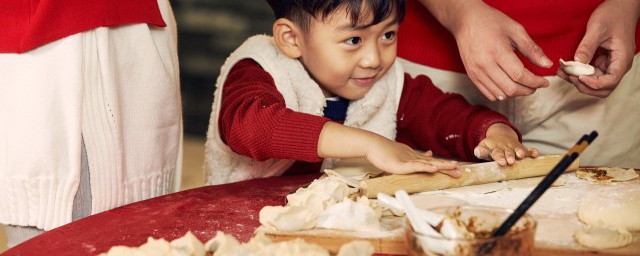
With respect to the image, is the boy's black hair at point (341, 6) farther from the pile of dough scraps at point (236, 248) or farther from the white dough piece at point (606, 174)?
the pile of dough scraps at point (236, 248)

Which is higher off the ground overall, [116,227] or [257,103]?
[257,103]

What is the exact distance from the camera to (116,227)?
1286mm

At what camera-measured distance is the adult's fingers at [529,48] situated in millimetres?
1646

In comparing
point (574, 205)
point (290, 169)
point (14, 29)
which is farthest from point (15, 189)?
point (574, 205)

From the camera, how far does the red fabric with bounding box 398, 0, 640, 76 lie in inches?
75.3

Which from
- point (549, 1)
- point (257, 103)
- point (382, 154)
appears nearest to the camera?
point (382, 154)

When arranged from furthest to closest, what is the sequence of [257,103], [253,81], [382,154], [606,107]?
[606,107]
[253,81]
[257,103]
[382,154]

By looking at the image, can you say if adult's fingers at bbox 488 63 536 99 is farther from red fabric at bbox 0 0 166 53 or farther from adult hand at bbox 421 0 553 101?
red fabric at bbox 0 0 166 53

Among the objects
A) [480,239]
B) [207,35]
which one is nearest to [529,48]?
[480,239]

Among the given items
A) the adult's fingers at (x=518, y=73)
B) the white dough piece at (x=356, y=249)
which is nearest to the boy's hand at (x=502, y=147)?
the adult's fingers at (x=518, y=73)

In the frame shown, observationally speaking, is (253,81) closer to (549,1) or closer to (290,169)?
(290,169)

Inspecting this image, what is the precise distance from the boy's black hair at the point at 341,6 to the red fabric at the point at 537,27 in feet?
0.95

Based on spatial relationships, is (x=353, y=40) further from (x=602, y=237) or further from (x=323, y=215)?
(x=602, y=237)

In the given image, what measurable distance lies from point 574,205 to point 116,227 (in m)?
0.74
